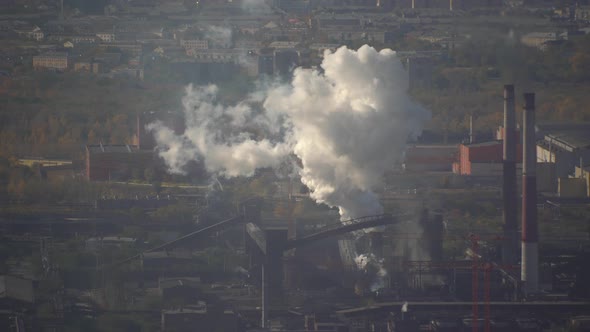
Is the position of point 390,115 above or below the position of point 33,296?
above

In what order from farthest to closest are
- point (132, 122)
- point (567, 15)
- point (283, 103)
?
point (567, 15), point (132, 122), point (283, 103)

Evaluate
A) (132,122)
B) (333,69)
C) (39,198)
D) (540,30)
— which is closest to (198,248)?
(333,69)

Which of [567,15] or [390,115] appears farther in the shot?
[567,15]

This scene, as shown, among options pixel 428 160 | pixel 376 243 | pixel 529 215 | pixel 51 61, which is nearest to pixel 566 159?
pixel 428 160

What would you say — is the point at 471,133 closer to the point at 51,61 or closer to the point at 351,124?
the point at 351,124

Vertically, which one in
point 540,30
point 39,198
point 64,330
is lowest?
point 64,330

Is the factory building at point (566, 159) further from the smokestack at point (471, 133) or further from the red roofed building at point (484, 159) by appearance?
the smokestack at point (471, 133)

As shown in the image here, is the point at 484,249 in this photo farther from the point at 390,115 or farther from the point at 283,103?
the point at 283,103
